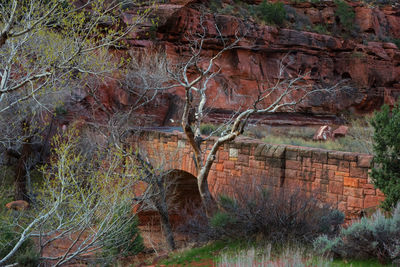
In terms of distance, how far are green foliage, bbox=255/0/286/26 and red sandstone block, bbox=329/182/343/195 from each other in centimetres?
2036

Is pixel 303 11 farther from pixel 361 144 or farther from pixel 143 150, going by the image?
pixel 143 150

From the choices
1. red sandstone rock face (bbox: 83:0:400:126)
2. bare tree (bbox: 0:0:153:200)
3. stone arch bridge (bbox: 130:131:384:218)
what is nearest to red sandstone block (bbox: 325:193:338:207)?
stone arch bridge (bbox: 130:131:384:218)

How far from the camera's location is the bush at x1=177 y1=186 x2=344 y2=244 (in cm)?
727

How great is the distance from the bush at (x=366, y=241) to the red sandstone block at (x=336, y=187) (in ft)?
8.83

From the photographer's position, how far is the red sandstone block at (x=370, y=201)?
8289 mm

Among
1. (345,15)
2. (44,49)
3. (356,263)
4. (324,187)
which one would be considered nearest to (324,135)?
(324,187)

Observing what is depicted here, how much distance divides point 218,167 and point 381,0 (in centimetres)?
3074

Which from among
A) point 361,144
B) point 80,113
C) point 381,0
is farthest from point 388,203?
point 381,0

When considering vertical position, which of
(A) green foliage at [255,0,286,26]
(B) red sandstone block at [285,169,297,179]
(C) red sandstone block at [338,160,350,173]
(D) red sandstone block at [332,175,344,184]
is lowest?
(B) red sandstone block at [285,169,297,179]

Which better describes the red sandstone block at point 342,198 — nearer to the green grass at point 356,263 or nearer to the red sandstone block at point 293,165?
the red sandstone block at point 293,165

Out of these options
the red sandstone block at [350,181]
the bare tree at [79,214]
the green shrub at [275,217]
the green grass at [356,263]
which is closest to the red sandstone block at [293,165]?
the red sandstone block at [350,181]

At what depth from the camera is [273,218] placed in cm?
754

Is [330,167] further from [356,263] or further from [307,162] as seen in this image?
[356,263]

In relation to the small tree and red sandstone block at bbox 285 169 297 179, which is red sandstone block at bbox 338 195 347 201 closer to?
the small tree
